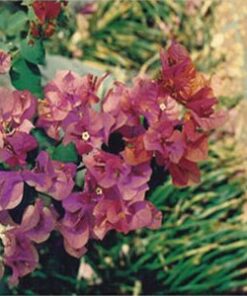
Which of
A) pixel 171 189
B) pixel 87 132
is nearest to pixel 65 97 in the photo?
pixel 87 132

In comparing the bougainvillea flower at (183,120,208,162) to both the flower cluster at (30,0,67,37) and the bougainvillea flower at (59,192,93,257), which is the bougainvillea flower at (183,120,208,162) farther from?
the flower cluster at (30,0,67,37)

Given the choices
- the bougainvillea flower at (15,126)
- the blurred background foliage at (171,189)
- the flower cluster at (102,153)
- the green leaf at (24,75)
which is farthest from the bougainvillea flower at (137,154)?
the blurred background foliage at (171,189)

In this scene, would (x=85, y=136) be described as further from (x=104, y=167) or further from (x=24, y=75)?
(x=24, y=75)

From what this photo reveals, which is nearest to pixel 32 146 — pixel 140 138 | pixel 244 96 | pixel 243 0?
pixel 140 138

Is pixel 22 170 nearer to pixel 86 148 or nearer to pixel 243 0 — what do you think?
pixel 86 148

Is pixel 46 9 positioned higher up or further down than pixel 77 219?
higher up

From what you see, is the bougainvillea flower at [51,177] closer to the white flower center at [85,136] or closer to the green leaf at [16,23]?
the white flower center at [85,136]

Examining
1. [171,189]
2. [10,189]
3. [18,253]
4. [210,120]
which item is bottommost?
[171,189]
